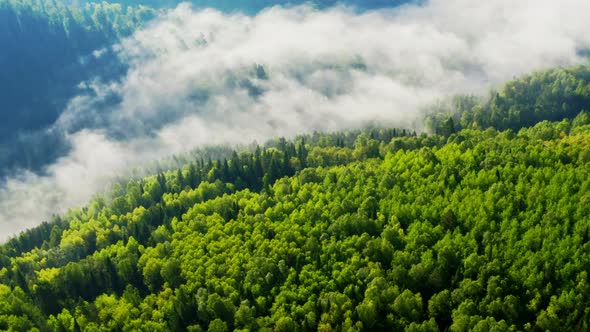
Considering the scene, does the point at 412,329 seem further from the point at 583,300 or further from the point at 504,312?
the point at 583,300

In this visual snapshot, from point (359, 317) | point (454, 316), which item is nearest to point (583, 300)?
point (454, 316)

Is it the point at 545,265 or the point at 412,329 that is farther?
the point at 545,265

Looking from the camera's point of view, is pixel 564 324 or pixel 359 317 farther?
pixel 359 317

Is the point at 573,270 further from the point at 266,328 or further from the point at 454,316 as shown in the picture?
the point at 266,328

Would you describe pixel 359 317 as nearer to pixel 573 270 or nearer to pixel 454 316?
pixel 454 316

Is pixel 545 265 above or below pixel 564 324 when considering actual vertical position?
above

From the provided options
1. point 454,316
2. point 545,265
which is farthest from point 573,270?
point 454,316

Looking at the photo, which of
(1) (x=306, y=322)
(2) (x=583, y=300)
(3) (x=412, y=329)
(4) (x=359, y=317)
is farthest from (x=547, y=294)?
(1) (x=306, y=322)

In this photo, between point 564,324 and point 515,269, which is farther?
point 515,269
